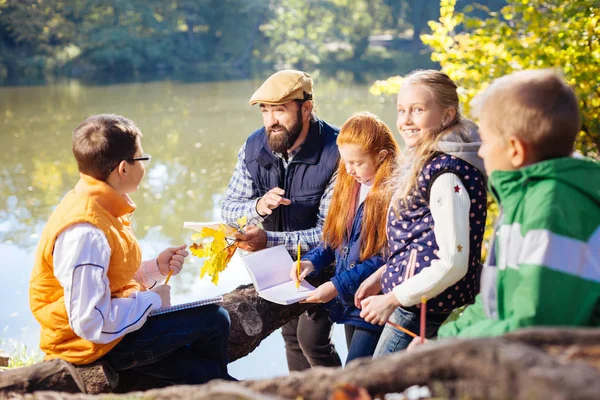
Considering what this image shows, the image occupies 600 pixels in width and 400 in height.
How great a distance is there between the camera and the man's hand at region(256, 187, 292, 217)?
319 centimetres

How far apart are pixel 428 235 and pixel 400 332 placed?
37cm

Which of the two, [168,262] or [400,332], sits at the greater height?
[168,262]

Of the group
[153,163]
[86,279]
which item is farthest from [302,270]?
[153,163]

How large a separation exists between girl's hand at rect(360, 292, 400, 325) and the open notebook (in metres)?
0.47

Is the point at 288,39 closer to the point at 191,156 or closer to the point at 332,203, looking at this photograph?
the point at 191,156

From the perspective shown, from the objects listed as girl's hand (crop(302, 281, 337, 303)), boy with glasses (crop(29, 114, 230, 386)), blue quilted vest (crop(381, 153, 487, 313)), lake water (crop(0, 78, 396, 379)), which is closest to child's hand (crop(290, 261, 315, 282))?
girl's hand (crop(302, 281, 337, 303))

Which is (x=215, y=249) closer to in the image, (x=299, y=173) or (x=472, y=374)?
(x=299, y=173)

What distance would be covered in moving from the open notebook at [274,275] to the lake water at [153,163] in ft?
7.41

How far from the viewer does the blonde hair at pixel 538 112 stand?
166 centimetres

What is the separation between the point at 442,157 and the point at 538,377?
1211mm

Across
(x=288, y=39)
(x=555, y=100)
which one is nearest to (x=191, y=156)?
(x=555, y=100)

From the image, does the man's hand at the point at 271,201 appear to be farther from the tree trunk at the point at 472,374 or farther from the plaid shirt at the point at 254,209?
the tree trunk at the point at 472,374

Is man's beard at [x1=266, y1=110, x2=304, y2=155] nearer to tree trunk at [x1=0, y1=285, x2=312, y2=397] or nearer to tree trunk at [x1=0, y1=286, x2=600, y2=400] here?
tree trunk at [x1=0, y1=285, x2=312, y2=397]

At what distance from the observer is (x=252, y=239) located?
3.16 metres
